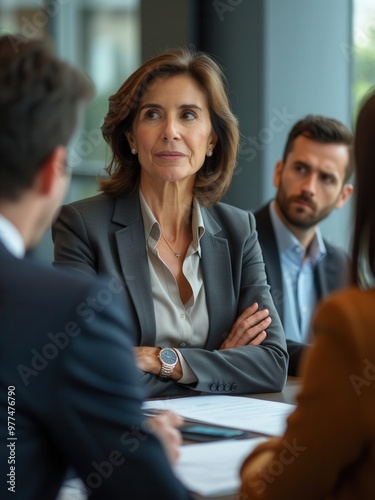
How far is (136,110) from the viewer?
3320mm

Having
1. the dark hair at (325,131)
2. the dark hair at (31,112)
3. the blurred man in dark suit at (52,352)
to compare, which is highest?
the dark hair at (31,112)

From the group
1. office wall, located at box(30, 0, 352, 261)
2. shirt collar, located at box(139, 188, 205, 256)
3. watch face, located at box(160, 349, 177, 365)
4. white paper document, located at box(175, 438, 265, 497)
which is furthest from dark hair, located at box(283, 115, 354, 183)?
white paper document, located at box(175, 438, 265, 497)

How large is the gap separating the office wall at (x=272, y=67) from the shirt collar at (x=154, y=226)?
2.45 m

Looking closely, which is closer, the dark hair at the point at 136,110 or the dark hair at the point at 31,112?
the dark hair at the point at 31,112

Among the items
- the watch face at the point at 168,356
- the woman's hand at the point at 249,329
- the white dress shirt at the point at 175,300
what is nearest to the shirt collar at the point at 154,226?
the white dress shirt at the point at 175,300

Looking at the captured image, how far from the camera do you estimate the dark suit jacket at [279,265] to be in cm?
396

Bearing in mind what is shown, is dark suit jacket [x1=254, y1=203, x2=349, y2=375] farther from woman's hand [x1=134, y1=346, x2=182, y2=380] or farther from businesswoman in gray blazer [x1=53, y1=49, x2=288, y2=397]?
woman's hand [x1=134, y1=346, x2=182, y2=380]

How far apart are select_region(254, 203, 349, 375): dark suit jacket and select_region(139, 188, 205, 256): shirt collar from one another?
75 cm

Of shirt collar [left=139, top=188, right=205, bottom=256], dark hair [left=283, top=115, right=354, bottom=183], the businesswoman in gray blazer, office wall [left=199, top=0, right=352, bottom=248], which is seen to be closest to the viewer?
the businesswoman in gray blazer

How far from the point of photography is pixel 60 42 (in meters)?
9.86

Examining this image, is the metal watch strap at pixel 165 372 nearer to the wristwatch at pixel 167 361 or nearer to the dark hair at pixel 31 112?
the wristwatch at pixel 167 361

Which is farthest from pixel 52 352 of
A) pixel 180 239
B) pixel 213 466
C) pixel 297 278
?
pixel 297 278

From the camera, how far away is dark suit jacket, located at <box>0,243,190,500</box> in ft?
4.65

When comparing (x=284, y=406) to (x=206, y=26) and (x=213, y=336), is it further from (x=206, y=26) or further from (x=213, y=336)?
(x=206, y=26)
